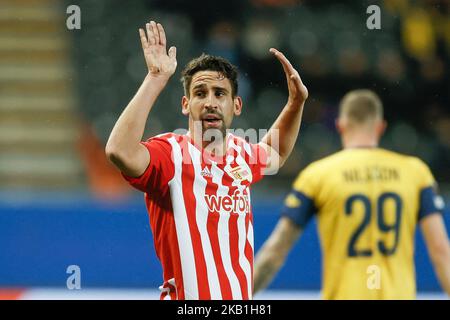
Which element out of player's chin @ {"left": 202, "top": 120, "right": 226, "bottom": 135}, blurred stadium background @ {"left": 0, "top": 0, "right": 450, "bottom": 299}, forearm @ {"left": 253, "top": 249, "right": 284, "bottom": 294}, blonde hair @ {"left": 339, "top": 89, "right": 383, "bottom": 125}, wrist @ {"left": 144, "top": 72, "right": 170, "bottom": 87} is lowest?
forearm @ {"left": 253, "top": 249, "right": 284, "bottom": 294}

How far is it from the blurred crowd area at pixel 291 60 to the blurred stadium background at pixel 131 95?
14mm

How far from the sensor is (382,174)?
14.5 ft

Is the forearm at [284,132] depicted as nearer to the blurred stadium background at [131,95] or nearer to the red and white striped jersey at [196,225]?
the red and white striped jersey at [196,225]

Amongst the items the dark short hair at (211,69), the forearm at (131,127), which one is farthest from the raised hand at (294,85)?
the forearm at (131,127)

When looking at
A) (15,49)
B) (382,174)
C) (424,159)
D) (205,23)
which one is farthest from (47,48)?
(382,174)

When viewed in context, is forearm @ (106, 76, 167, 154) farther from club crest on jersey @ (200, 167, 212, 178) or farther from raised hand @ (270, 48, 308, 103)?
raised hand @ (270, 48, 308, 103)

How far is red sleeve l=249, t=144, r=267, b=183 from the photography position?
12.8 feet

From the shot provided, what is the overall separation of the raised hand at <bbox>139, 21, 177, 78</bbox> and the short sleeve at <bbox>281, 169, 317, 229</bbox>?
1222 millimetres

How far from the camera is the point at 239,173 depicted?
3787mm

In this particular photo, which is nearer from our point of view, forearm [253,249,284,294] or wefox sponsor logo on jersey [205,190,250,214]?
wefox sponsor logo on jersey [205,190,250,214]

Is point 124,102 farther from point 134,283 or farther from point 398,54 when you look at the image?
point 398,54

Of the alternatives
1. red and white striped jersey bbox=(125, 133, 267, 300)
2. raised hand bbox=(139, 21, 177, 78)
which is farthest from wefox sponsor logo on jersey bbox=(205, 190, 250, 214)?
raised hand bbox=(139, 21, 177, 78)

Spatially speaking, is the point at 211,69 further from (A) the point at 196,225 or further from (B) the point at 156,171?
(A) the point at 196,225

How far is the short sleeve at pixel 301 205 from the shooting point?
4355 millimetres
